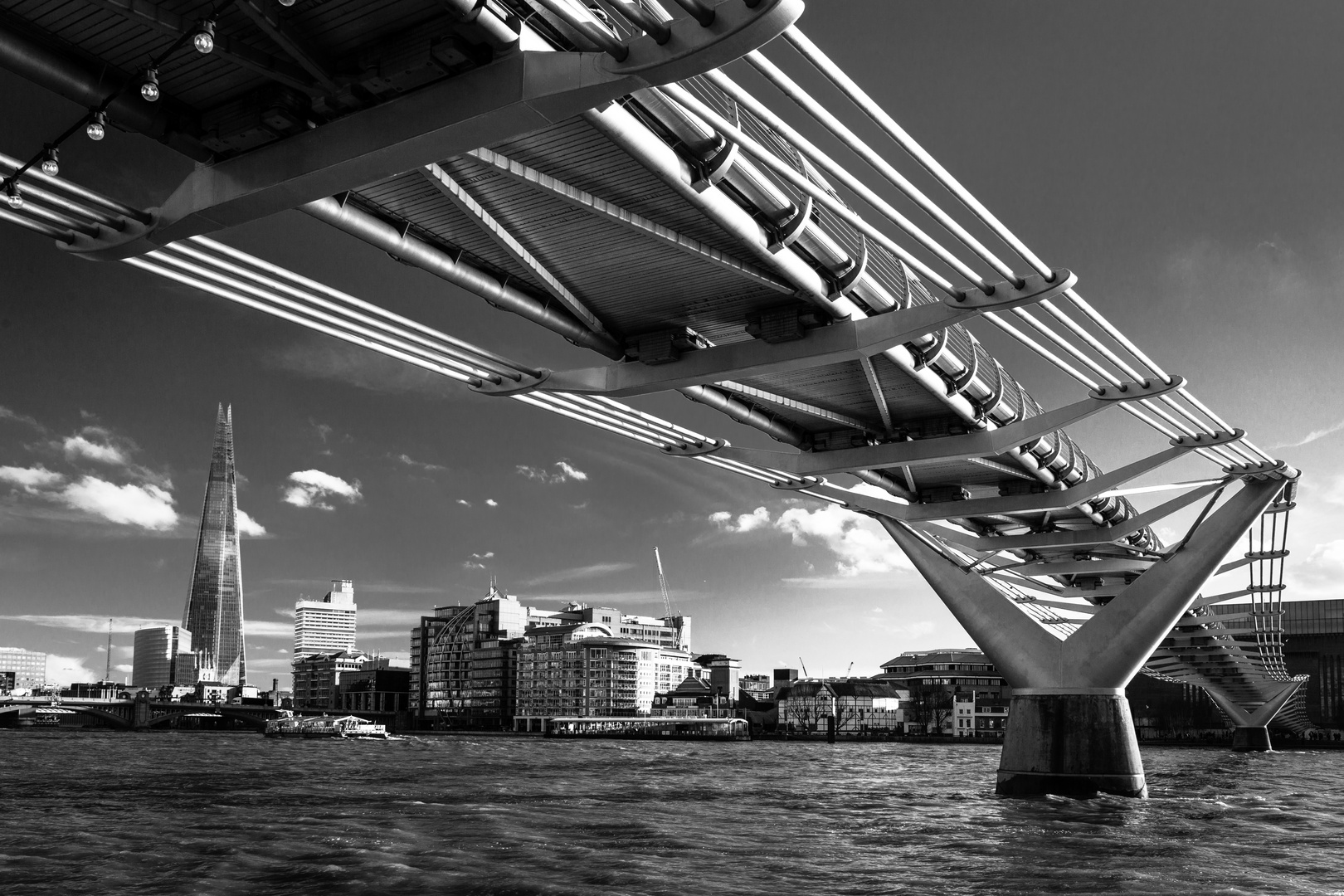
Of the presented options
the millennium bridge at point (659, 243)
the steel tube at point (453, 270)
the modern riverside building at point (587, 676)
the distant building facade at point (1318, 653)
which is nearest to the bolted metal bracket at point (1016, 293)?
the millennium bridge at point (659, 243)

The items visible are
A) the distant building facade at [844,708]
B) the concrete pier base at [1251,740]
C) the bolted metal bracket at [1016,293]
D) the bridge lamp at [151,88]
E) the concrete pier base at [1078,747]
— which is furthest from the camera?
the distant building facade at [844,708]

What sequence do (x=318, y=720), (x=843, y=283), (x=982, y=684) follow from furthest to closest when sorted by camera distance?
1. (x=982, y=684)
2. (x=318, y=720)
3. (x=843, y=283)

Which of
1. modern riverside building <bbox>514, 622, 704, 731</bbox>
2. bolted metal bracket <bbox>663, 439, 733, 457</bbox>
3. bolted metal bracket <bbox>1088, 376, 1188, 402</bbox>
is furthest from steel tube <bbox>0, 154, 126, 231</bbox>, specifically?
modern riverside building <bbox>514, 622, 704, 731</bbox>

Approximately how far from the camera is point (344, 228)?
16.5 m

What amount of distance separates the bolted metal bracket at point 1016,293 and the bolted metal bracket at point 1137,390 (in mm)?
6942

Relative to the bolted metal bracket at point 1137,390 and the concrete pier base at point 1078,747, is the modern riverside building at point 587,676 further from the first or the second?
the bolted metal bracket at point 1137,390

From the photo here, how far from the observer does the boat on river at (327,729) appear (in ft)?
410

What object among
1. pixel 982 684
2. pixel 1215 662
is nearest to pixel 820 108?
pixel 1215 662

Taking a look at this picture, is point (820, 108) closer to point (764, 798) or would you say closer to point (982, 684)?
point (764, 798)

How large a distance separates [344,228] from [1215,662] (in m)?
73.2

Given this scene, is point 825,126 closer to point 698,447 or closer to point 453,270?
point 453,270

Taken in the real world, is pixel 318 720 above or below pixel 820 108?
below

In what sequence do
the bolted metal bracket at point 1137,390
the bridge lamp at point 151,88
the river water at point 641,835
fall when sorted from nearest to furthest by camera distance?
the bridge lamp at point 151,88 < the river water at point 641,835 < the bolted metal bracket at point 1137,390

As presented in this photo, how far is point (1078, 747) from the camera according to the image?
3284cm
